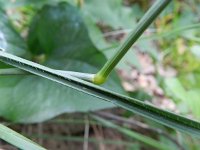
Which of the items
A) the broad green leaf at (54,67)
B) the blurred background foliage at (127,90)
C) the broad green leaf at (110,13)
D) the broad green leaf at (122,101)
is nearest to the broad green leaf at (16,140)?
the broad green leaf at (122,101)

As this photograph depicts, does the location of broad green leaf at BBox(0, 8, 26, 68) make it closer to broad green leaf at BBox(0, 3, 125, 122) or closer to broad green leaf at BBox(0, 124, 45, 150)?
broad green leaf at BBox(0, 3, 125, 122)

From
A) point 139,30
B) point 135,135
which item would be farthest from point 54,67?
point 139,30

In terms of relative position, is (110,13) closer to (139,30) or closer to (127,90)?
(127,90)

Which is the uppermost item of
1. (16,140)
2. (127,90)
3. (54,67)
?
(16,140)

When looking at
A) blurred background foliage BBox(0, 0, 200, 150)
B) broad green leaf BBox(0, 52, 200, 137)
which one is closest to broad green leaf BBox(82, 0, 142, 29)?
blurred background foliage BBox(0, 0, 200, 150)

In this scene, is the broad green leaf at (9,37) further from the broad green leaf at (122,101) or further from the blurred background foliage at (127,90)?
the broad green leaf at (122,101)

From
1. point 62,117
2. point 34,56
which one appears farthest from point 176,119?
point 62,117
